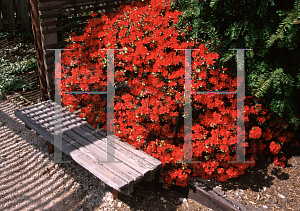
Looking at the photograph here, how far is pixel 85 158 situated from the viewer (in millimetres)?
2934

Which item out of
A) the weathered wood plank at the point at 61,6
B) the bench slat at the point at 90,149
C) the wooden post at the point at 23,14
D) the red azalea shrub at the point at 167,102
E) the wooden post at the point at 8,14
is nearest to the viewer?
the bench slat at the point at 90,149

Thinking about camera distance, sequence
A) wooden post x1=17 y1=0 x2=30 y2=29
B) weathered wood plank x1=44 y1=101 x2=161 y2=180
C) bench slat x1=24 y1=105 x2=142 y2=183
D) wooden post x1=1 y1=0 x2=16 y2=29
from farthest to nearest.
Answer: wooden post x1=17 y1=0 x2=30 y2=29
wooden post x1=1 y1=0 x2=16 y2=29
weathered wood plank x1=44 y1=101 x2=161 y2=180
bench slat x1=24 y1=105 x2=142 y2=183

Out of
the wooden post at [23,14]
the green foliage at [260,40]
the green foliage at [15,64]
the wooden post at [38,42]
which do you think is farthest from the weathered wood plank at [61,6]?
the wooden post at [23,14]

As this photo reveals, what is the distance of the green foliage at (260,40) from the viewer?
8.97 feet

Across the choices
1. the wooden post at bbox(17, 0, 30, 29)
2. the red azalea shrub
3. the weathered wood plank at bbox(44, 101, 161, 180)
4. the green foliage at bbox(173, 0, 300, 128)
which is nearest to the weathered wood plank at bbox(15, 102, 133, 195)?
the weathered wood plank at bbox(44, 101, 161, 180)

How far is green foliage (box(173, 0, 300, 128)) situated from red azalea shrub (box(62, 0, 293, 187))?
17 centimetres

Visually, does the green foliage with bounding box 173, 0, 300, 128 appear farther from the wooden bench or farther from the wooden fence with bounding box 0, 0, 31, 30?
the wooden fence with bounding box 0, 0, 31, 30

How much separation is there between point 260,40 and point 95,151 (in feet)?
6.80

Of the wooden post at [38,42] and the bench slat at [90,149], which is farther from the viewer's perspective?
the wooden post at [38,42]

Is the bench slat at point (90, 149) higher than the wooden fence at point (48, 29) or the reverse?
the reverse

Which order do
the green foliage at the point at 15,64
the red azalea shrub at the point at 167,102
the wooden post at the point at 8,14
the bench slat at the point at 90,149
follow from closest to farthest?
1. the bench slat at the point at 90,149
2. the red azalea shrub at the point at 167,102
3. the green foliage at the point at 15,64
4. the wooden post at the point at 8,14

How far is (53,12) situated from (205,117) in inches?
97.2

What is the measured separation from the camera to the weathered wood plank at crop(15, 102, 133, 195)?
2600mm

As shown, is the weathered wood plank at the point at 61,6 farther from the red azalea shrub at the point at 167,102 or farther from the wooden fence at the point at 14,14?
the wooden fence at the point at 14,14
